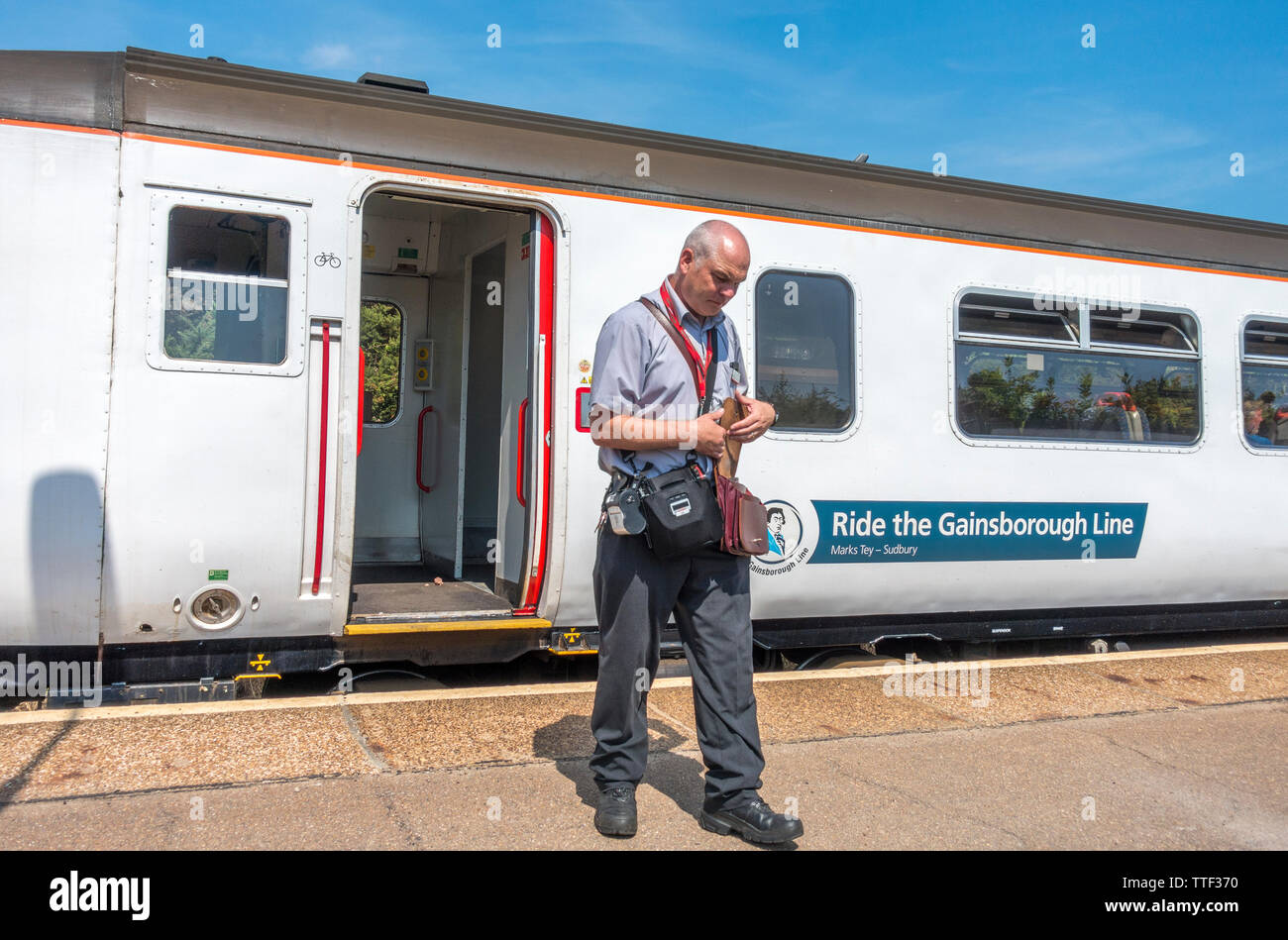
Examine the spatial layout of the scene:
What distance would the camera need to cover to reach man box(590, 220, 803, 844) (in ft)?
10.9

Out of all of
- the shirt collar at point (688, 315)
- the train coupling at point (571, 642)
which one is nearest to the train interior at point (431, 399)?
the train coupling at point (571, 642)

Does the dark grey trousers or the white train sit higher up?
the white train

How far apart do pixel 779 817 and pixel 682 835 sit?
343mm

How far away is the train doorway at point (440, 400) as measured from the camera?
6.05m

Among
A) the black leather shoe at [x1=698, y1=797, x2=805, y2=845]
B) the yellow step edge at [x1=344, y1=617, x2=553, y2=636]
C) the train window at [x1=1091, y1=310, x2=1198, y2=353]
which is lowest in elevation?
the black leather shoe at [x1=698, y1=797, x2=805, y2=845]

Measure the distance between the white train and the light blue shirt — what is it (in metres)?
1.75

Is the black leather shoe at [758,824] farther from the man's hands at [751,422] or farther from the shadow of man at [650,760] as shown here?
the man's hands at [751,422]

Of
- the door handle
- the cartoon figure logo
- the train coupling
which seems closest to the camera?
the train coupling

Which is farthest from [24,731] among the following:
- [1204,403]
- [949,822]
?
[1204,403]

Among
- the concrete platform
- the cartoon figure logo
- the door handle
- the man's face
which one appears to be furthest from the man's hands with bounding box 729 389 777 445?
the door handle

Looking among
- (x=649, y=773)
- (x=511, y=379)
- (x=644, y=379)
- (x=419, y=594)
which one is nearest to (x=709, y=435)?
(x=644, y=379)

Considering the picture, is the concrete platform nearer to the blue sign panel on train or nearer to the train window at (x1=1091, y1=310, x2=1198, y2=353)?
the blue sign panel on train

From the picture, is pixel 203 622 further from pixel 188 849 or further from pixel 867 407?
pixel 867 407

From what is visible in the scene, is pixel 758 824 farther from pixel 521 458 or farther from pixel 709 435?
pixel 521 458
